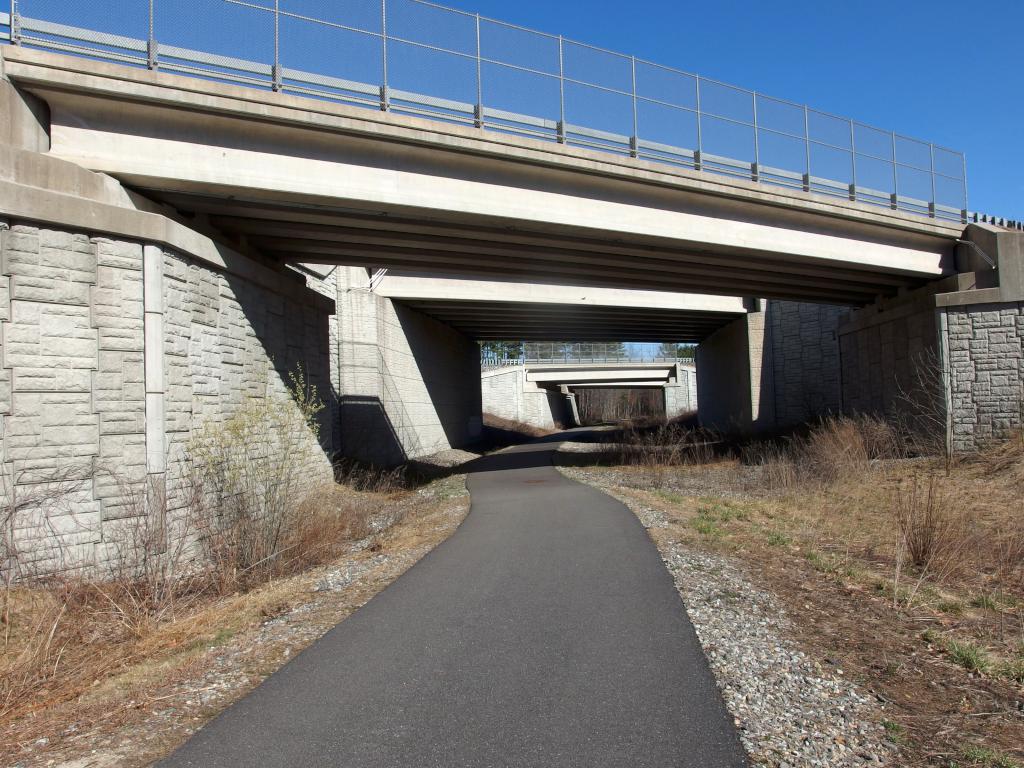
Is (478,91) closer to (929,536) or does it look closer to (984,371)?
(929,536)

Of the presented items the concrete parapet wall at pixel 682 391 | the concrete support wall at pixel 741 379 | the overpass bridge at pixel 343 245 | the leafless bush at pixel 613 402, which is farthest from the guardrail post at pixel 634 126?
the leafless bush at pixel 613 402

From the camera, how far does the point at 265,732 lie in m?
3.74

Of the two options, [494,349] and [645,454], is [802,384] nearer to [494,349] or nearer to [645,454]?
[645,454]

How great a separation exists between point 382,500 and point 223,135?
782 cm

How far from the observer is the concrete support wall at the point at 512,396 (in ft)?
166

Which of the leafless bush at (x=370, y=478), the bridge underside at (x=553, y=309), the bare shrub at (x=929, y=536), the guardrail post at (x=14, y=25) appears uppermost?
the guardrail post at (x=14, y=25)

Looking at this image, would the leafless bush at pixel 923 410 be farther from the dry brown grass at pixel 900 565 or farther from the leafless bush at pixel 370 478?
the leafless bush at pixel 370 478

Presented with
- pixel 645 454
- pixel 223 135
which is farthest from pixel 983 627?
pixel 645 454

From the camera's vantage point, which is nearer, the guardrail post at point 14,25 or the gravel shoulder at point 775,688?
the gravel shoulder at point 775,688

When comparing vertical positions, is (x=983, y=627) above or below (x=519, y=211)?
below

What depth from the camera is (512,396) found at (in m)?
51.2

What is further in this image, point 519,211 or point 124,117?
point 519,211

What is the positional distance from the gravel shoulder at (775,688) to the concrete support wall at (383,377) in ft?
48.5

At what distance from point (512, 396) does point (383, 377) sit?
3047 centimetres
